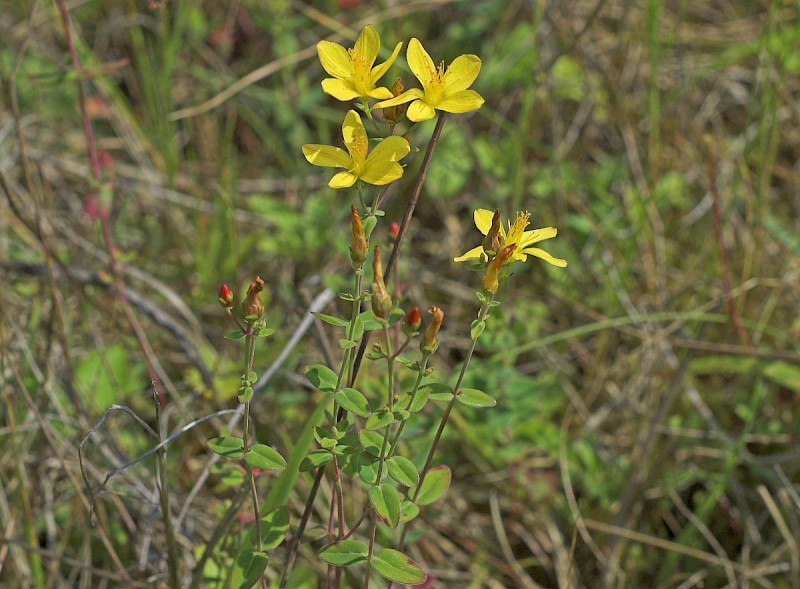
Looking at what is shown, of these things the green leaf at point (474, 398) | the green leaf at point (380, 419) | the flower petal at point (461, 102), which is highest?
the flower petal at point (461, 102)

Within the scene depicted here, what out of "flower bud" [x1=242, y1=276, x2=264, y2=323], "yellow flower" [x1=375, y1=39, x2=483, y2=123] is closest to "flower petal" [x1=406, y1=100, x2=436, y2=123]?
"yellow flower" [x1=375, y1=39, x2=483, y2=123]

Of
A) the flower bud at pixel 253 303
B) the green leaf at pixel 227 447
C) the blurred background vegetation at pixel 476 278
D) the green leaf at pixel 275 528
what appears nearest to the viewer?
the flower bud at pixel 253 303

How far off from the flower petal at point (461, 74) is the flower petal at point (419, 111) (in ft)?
0.18

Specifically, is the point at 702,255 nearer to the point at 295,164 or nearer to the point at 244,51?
the point at 295,164

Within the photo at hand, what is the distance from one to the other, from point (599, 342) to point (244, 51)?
1.98m

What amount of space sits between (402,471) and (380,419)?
101mm

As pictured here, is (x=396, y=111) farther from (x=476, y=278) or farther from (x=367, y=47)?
(x=476, y=278)

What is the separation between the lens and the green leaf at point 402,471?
1.25 meters

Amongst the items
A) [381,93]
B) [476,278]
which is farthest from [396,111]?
[476,278]

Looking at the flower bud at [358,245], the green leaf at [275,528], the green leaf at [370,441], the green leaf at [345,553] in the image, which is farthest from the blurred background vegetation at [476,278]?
the flower bud at [358,245]

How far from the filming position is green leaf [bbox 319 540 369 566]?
4.38 feet

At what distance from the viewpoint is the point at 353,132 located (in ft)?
4.31

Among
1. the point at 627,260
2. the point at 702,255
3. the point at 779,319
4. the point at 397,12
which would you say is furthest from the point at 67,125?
the point at 779,319

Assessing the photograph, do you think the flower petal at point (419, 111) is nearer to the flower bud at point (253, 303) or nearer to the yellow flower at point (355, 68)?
the yellow flower at point (355, 68)
